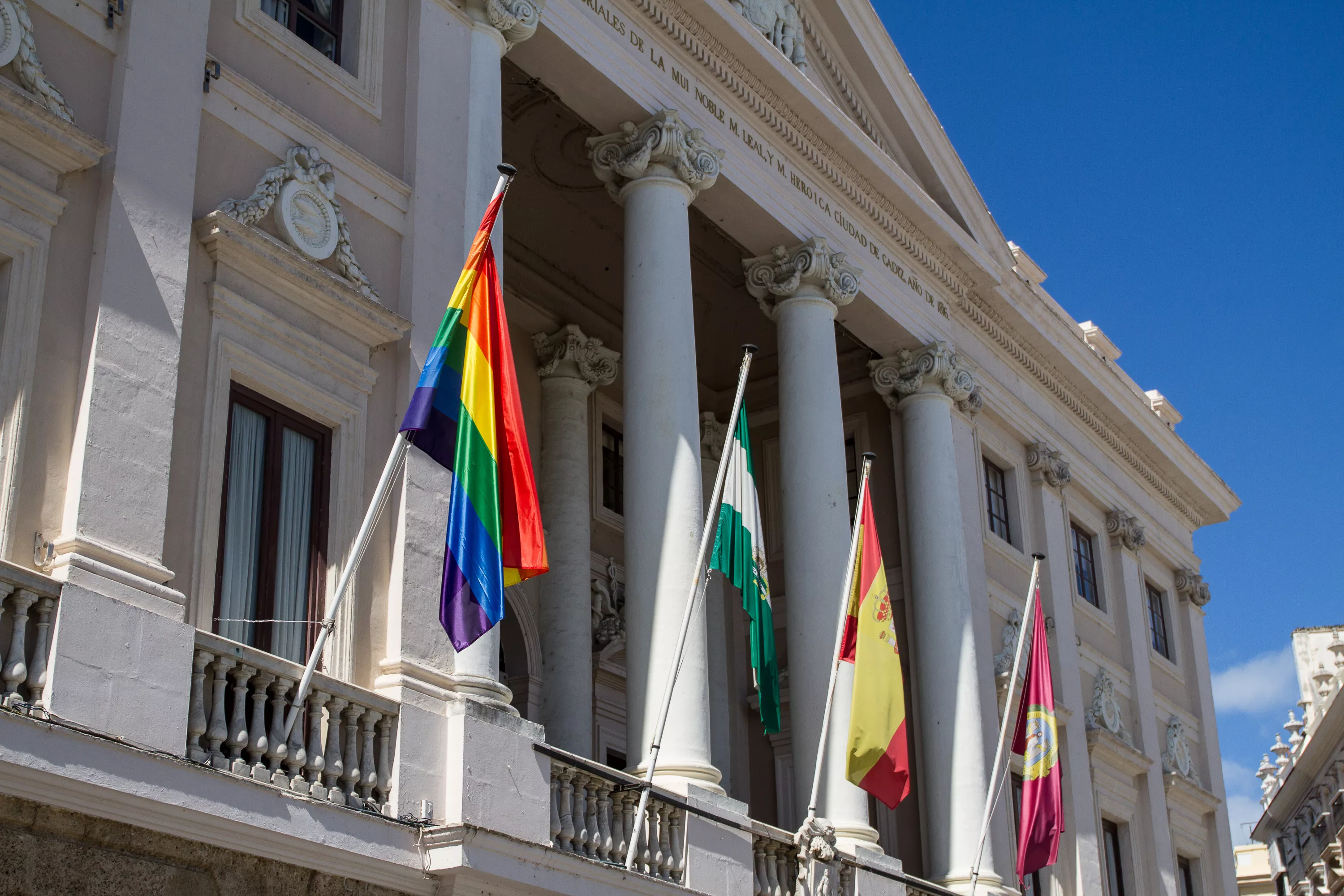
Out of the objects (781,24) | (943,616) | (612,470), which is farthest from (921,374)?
(781,24)

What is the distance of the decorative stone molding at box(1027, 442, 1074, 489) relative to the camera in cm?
2458

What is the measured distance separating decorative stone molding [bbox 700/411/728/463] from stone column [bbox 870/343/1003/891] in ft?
9.08

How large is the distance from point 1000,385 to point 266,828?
608 inches

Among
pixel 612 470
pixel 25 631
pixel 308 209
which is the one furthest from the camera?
pixel 612 470

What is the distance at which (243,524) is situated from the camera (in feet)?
40.0

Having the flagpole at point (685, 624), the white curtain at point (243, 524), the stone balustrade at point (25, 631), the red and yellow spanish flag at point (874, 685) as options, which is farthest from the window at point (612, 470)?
the stone balustrade at point (25, 631)

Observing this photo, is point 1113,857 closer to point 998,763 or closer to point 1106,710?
point 1106,710

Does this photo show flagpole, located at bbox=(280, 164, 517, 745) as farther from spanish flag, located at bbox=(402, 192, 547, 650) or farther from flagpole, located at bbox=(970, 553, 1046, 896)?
flagpole, located at bbox=(970, 553, 1046, 896)

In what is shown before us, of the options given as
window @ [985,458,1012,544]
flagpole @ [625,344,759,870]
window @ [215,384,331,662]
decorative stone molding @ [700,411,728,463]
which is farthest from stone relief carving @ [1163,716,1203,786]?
window @ [215,384,331,662]

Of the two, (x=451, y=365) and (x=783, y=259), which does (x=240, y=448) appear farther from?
(x=783, y=259)

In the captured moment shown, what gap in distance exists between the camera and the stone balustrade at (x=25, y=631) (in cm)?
959

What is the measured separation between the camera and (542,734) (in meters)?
13.1

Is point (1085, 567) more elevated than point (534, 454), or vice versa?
point (1085, 567)

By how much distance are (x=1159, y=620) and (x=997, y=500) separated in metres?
5.97
